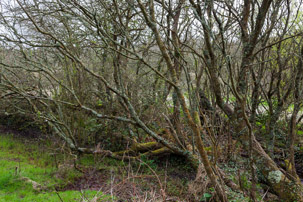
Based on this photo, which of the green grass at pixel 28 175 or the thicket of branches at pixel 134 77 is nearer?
the green grass at pixel 28 175

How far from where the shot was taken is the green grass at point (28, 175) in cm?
546

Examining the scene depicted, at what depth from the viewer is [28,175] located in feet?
22.0

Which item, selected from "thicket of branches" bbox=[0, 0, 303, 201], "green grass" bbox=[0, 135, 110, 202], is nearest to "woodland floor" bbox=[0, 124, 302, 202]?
"green grass" bbox=[0, 135, 110, 202]

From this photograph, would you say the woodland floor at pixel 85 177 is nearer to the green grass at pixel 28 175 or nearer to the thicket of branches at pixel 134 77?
the green grass at pixel 28 175

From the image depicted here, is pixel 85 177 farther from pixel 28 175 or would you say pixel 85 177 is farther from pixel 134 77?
pixel 134 77

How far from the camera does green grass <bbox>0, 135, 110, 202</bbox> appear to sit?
5.46 metres

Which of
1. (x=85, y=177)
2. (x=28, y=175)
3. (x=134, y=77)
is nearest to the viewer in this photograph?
(x=28, y=175)

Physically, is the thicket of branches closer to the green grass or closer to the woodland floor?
the woodland floor

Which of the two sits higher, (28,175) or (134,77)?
(134,77)

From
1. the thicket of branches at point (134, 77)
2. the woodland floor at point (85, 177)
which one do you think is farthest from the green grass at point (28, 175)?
the thicket of branches at point (134, 77)

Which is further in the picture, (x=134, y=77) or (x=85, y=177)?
(x=134, y=77)

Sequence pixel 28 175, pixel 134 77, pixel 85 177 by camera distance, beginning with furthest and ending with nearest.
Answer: pixel 134 77 → pixel 85 177 → pixel 28 175

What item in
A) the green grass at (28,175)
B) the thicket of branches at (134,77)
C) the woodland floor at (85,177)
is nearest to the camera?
the woodland floor at (85,177)

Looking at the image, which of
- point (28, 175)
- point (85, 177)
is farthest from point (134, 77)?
point (28, 175)
